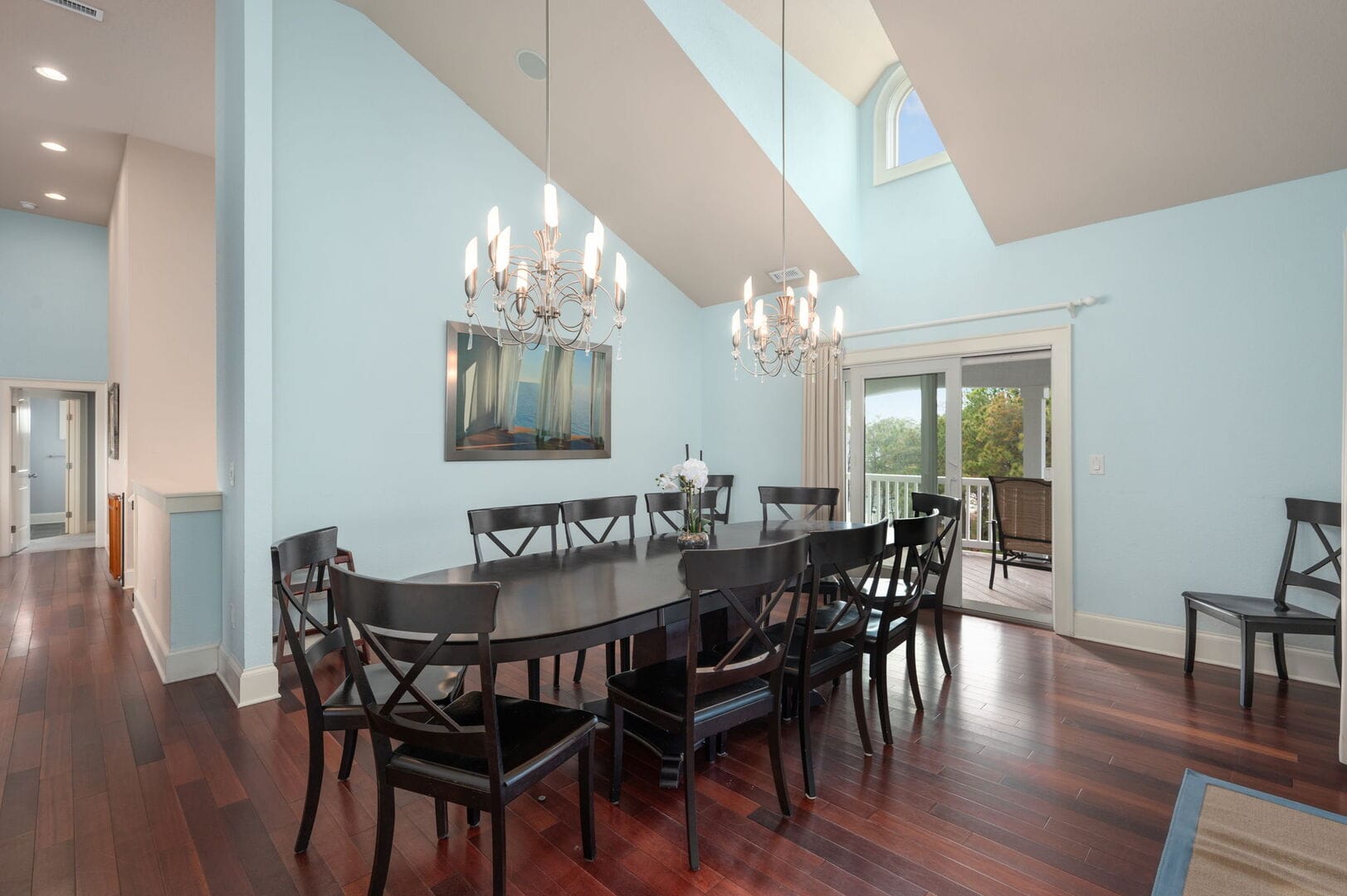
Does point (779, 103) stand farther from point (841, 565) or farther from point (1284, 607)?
point (1284, 607)

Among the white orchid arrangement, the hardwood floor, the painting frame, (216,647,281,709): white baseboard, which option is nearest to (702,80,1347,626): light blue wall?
the hardwood floor

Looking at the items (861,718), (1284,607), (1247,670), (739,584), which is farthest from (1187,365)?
(739,584)

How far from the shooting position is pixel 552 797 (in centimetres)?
215

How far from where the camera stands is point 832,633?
7.57ft

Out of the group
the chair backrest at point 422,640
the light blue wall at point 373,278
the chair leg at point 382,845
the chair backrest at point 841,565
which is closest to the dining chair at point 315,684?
the chair backrest at point 422,640

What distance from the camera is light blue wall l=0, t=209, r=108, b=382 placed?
21.4ft

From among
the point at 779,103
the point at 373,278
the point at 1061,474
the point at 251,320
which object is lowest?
the point at 1061,474

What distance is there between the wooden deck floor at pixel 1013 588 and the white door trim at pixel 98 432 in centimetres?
882

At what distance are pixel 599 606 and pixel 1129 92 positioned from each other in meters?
3.64

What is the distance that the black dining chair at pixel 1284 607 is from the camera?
2855 mm

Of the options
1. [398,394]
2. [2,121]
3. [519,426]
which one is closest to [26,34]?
[2,121]

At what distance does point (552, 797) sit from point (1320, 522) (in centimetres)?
391

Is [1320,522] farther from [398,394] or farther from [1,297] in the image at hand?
[1,297]

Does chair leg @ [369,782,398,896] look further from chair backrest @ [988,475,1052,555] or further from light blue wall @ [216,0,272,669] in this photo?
chair backrest @ [988,475,1052,555]
